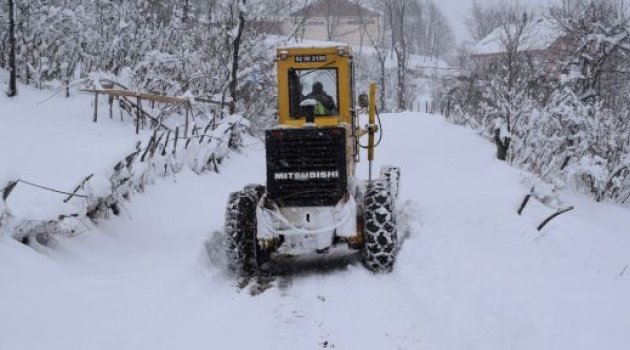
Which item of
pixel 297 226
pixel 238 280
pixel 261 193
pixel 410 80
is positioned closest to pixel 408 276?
pixel 297 226

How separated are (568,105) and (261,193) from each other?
488 inches

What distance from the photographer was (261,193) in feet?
28.2

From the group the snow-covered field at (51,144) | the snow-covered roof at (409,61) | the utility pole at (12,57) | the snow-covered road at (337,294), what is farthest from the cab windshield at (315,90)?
the snow-covered roof at (409,61)

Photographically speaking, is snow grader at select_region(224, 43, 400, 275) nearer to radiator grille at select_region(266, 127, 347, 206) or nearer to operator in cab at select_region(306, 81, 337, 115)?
radiator grille at select_region(266, 127, 347, 206)

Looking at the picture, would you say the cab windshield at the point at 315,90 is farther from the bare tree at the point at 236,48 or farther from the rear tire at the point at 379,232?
the bare tree at the point at 236,48

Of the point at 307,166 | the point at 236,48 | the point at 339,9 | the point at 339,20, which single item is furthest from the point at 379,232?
the point at 339,9

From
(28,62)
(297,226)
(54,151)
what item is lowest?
(297,226)

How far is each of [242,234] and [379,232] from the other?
1595mm

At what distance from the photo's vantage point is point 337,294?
672cm

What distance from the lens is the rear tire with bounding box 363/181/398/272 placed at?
23.8 feet

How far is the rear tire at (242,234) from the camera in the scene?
7.56 metres

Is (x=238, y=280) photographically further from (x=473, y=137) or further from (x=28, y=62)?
(x=473, y=137)

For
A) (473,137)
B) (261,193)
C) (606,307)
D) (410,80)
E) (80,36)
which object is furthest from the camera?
(410,80)

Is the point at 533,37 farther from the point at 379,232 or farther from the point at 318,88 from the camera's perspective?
the point at 379,232
